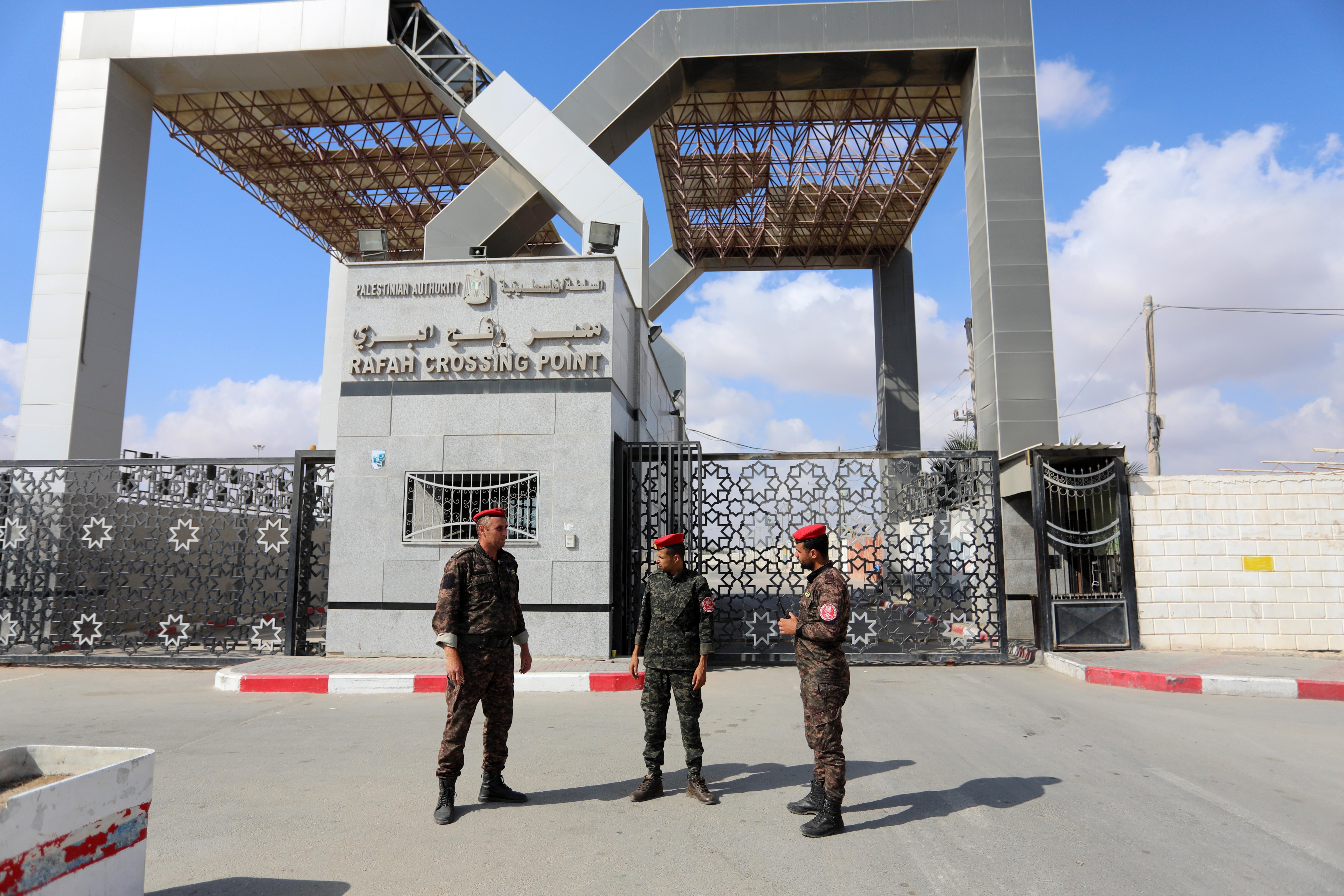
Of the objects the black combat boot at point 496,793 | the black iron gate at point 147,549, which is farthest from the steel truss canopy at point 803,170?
the black combat boot at point 496,793

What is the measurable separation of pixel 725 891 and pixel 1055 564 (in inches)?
366

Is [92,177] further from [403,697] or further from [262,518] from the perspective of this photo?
[403,697]

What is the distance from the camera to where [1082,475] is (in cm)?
1063

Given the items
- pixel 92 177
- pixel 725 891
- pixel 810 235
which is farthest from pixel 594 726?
pixel 810 235

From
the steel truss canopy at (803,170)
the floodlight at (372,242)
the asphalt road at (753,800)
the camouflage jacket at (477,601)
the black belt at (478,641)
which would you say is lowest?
the asphalt road at (753,800)

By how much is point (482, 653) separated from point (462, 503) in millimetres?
5616

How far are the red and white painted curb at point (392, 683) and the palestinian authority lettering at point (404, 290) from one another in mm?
4913

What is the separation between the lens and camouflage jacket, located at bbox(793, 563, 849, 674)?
4.32 m

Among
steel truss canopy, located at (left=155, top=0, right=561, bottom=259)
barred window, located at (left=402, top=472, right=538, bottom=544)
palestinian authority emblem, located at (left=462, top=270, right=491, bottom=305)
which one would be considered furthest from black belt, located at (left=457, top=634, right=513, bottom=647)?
steel truss canopy, located at (left=155, top=0, right=561, bottom=259)

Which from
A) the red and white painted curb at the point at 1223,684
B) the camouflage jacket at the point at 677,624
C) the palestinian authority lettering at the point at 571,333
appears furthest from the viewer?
the palestinian authority lettering at the point at 571,333

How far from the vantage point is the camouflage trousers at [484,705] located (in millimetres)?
4363

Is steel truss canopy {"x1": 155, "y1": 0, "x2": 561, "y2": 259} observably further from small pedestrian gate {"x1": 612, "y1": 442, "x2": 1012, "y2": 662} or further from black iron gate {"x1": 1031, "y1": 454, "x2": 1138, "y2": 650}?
black iron gate {"x1": 1031, "y1": 454, "x2": 1138, "y2": 650}

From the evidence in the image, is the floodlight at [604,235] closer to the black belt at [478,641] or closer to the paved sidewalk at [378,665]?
the paved sidewalk at [378,665]

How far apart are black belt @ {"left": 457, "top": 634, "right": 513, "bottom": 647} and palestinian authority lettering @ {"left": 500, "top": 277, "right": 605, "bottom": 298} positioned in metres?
6.41
